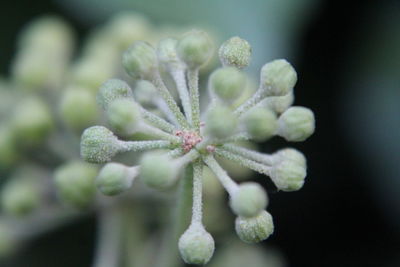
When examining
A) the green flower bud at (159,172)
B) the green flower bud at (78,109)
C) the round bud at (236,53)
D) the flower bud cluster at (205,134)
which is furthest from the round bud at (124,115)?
the green flower bud at (78,109)

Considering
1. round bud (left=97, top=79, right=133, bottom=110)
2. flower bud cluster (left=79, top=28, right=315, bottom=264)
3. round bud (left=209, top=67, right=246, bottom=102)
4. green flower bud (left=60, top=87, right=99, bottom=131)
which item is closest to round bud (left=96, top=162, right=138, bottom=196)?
flower bud cluster (left=79, top=28, right=315, bottom=264)

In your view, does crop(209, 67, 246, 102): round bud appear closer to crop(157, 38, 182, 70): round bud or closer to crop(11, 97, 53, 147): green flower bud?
crop(157, 38, 182, 70): round bud

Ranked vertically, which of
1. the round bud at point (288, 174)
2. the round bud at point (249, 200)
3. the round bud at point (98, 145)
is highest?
the round bud at point (98, 145)

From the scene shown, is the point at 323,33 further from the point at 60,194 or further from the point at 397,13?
the point at 60,194

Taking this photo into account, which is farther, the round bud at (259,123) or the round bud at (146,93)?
the round bud at (146,93)

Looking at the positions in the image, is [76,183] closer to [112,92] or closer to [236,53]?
[112,92]

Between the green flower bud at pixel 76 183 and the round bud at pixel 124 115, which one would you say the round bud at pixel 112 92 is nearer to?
the round bud at pixel 124 115

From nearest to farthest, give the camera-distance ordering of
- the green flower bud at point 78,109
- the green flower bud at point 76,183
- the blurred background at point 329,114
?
1. the green flower bud at point 76,183
2. the green flower bud at point 78,109
3. the blurred background at point 329,114
